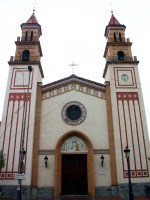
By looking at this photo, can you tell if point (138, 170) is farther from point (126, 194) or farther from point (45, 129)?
point (45, 129)

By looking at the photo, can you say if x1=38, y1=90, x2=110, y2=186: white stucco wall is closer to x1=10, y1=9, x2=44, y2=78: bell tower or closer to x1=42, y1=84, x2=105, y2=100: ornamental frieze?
x1=42, y1=84, x2=105, y2=100: ornamental frieze

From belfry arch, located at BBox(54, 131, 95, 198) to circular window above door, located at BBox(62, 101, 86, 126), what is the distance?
52.8 inches

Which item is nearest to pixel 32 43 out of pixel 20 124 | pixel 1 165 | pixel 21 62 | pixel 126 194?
pixel 21 62

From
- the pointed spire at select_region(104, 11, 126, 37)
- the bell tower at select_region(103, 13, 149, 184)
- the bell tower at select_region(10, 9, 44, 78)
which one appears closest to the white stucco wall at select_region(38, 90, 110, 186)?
the bell tower at select_region(103, 13, 149, 184)

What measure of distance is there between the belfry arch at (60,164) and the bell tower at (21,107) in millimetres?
2305

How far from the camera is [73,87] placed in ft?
83.1

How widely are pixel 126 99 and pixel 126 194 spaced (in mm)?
9653

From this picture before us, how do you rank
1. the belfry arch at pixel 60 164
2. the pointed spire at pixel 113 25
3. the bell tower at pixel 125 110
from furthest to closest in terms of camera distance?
the pointed spire at pixel 113 25, the bell tower at pixel 125 110, the belfry arch at pixel 60 164

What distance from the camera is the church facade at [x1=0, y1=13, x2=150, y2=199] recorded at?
69.0 feet

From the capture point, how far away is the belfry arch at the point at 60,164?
20.9 m

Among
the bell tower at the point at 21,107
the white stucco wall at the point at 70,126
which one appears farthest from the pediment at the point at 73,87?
the bell tower at the point at 21,107

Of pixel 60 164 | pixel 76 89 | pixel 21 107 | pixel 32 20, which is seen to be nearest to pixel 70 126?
pixel 60 164

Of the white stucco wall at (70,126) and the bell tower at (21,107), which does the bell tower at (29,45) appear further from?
the white stucco wall at (70,126)

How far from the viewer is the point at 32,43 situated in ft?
91.1
